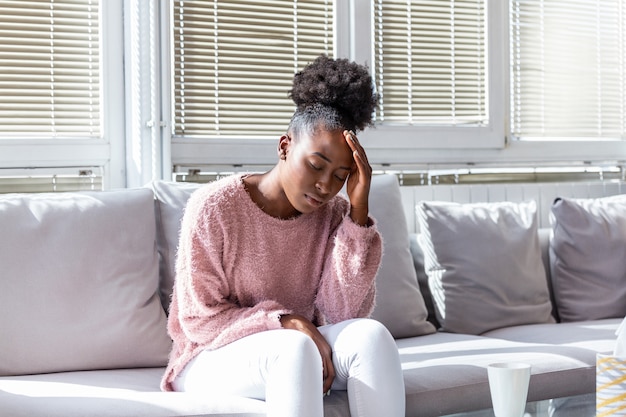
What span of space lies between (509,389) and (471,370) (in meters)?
0.65

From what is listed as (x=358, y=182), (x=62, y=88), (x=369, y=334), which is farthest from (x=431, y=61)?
(x=369, y=334)

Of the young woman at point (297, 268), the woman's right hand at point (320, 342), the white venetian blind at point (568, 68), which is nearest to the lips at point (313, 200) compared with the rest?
the young woman at point (297, 268)

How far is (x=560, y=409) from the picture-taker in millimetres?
1660

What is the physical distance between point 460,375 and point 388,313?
1.67ft

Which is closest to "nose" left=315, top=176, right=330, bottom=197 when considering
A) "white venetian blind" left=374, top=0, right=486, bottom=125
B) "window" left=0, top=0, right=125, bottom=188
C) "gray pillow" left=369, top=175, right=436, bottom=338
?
"gray pillow" left=369, top=175, right=436, bottom=338

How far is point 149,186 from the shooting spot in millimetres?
2510

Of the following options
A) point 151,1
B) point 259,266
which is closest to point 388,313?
point 259,266

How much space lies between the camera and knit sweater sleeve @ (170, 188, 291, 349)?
186cm

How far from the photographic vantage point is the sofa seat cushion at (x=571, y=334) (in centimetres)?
246

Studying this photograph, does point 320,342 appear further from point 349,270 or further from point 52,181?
point 52,181

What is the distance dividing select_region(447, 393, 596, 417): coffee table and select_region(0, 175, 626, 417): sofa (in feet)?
0.05

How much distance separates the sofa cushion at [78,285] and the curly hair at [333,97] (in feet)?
1.99

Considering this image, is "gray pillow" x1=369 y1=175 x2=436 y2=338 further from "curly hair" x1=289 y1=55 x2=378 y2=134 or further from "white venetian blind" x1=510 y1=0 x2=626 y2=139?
"white venetian blind" x1=510 y1=0 x2=626 y2=139

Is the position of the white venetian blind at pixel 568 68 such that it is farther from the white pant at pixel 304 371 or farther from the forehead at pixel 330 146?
the white pant at pixel 304 371
